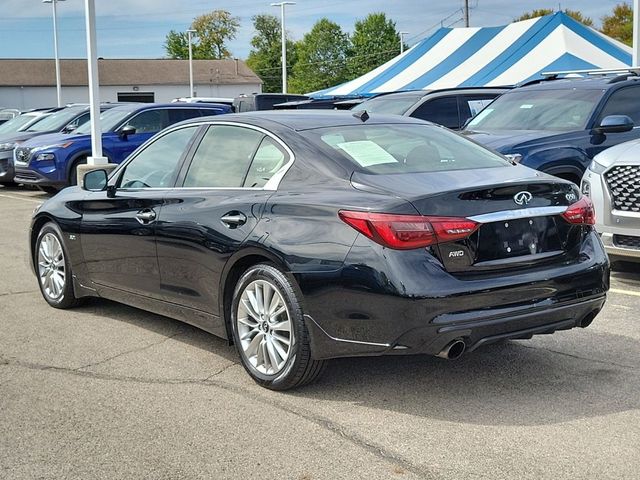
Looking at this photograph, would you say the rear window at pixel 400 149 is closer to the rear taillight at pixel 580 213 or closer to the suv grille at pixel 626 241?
the rear taillight at pixel 580 213

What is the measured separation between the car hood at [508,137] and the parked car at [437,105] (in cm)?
382

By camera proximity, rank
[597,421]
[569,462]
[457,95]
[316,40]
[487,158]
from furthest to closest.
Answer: [316,40], [457,95], [487,158], [597,421], [569,462]

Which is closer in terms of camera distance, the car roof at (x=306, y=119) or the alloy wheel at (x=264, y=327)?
the alloy wheel at (x=264, y=327)

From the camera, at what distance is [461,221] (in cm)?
429

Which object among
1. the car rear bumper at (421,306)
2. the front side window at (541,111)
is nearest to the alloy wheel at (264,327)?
the car rear bumper at (421,306)

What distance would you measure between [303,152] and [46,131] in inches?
566

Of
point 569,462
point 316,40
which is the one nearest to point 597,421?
point 569,462

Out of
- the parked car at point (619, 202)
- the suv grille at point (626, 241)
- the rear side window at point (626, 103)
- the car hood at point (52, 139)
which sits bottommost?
the suv grille at point (626, 241)

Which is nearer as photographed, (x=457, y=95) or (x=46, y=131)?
(x=457, y=95)

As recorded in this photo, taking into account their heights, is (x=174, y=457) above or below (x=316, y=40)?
below

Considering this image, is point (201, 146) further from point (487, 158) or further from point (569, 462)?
point (569, 462)

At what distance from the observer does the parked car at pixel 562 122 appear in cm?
910

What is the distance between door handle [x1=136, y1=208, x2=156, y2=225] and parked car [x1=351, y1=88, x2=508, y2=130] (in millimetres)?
8353

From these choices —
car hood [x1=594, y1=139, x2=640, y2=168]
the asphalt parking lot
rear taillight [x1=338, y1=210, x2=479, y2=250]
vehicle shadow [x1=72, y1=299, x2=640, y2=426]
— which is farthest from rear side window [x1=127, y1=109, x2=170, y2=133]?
rear taillight [x1=338, y1=210, x2=479, y2=250]
